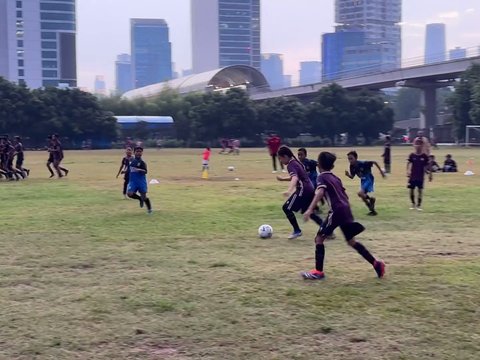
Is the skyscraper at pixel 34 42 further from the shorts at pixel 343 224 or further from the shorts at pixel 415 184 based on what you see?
the shorts at pixel 343 224

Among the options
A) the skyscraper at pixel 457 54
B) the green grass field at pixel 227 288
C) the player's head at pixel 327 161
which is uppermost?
the skyscraper at pixel 457 54

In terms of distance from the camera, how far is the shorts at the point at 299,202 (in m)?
11.8

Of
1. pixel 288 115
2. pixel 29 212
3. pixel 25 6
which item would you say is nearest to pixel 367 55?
pixel 25 6

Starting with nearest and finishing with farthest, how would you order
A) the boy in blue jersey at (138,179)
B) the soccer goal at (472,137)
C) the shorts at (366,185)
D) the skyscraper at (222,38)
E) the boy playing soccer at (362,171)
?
1. the boy playing soccer at (362,171)
2. the shorts at (366,185)
3. the boy in blue jersey at (138,179)
4. the soccer goal at (472,137)
5. the skyscraper at (222,38)

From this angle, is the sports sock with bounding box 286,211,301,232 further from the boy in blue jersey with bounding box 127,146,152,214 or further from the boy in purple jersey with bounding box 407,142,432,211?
the boy in purple jersey with bounding box 407,142,432,211

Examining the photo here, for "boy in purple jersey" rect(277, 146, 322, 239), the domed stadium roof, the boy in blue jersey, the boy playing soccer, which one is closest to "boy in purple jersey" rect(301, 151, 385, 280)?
"boy in purple jersey" rect(277, 146, 322, 239)

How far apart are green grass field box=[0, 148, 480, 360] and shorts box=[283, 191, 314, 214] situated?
60 centimetres

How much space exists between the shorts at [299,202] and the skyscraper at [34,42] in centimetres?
13045

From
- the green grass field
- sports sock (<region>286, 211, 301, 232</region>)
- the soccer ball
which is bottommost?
the green grass field

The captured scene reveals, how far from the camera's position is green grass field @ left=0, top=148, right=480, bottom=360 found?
6.08m

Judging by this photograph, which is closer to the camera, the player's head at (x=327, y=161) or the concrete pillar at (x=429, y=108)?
the player's head at (x=327, y=161)

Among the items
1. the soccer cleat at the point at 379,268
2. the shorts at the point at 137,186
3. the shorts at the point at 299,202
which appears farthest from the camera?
the shorts at the point at 137,186

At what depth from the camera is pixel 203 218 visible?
1452 cm

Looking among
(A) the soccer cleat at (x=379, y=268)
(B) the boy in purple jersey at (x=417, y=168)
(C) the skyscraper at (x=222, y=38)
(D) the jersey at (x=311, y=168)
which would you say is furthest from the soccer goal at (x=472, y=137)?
(C) the skyscraper at (x=222, y=38)
